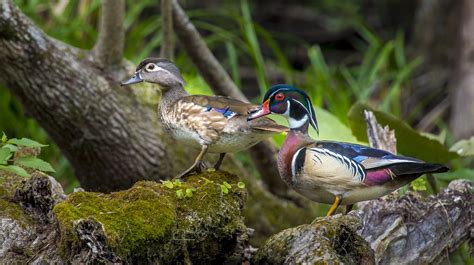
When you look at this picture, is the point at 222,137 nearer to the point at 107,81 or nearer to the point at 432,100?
the point at 107,81

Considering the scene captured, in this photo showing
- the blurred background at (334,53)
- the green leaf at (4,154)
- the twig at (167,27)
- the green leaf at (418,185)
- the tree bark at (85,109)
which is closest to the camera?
the green leaf at (4,154)

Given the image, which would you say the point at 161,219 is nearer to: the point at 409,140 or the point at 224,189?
the point at 224,189

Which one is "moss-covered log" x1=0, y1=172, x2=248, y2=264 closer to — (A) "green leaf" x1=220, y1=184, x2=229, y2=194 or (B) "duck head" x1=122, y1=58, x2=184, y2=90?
(A) "green leaf" x1=220, y1=184, x2=229, y2=194

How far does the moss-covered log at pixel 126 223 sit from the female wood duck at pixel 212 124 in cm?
26

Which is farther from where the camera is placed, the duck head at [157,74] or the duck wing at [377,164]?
the duck head at [157,74]

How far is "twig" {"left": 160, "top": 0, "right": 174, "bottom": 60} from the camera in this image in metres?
5.70

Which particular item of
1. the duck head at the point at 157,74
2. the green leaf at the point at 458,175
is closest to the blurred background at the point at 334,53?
the green leaf at the point at 458,175

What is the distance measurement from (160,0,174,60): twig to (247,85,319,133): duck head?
203 cm

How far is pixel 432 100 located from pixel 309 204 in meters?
3.05

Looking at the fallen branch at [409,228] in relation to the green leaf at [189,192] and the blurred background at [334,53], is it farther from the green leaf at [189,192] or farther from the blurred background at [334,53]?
the green leaf at [189,192]

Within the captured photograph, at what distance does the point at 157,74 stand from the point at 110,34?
4.82ft

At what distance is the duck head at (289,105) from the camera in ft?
12.5

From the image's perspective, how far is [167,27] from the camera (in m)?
5.82

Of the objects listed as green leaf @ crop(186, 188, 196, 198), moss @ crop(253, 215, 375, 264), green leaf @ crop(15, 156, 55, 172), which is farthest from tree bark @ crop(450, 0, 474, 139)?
green leaf @ crop(15, 156, 55, 172)
